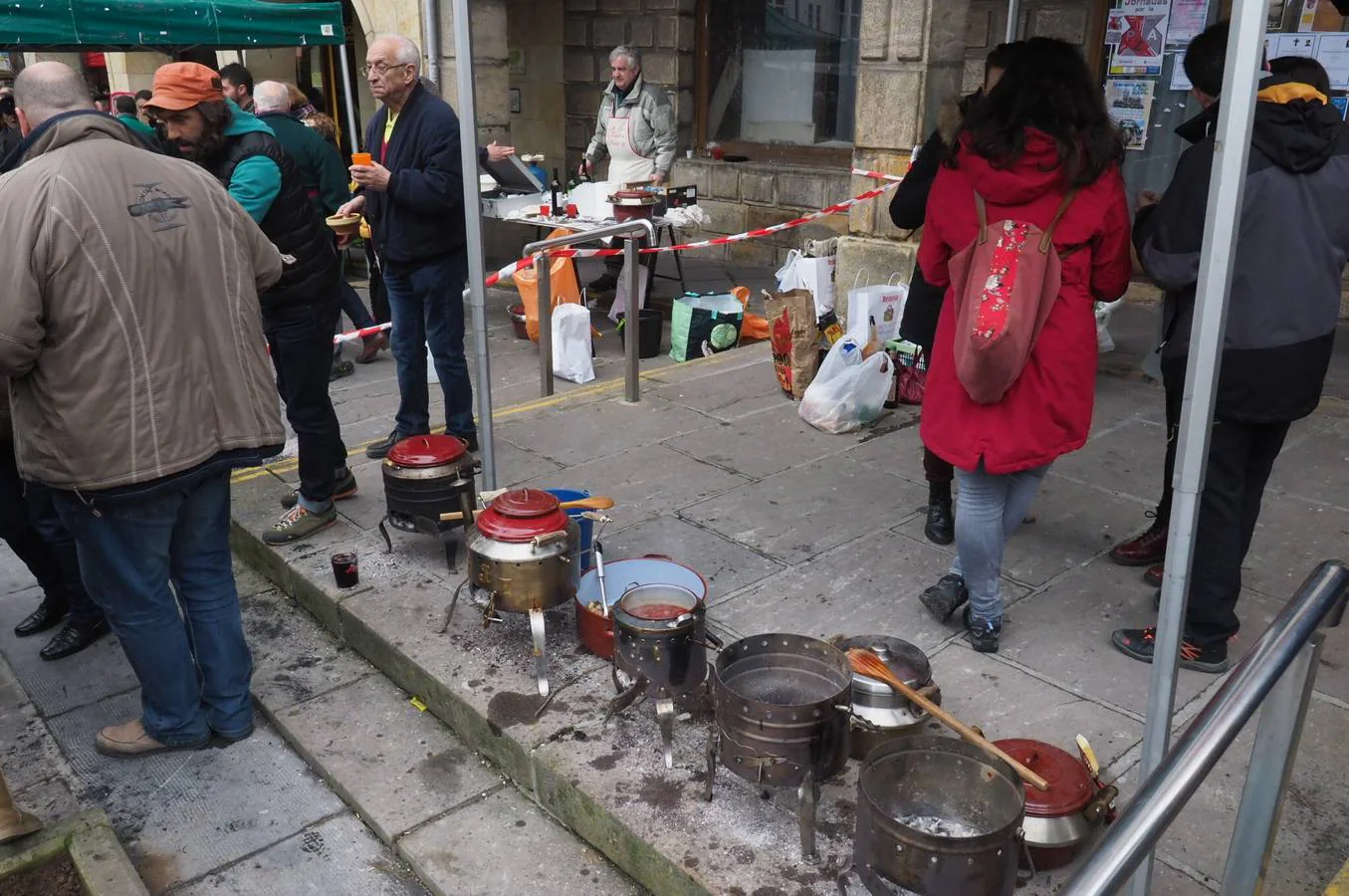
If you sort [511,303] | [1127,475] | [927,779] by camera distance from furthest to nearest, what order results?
1. [511,303]
2. [1127,475]
3. [927,779]

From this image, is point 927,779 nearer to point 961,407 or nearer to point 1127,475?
point 961,407

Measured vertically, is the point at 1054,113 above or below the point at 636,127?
above

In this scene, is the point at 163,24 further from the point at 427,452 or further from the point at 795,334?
the point at 427,452

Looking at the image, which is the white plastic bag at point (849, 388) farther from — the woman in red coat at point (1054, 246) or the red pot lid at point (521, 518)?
the red pot lid at point (521, 518)

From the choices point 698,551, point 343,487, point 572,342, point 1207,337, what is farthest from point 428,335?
point 1207,337

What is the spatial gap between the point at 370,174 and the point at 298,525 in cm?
148

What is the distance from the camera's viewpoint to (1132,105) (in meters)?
8.05

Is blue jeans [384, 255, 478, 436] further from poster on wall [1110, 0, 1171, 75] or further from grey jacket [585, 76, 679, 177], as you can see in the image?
poster on wall [1110, 0, 1171, 75]

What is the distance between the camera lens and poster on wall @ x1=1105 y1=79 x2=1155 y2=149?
7.96 metres

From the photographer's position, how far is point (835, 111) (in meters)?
10.8

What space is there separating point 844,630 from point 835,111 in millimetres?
8364

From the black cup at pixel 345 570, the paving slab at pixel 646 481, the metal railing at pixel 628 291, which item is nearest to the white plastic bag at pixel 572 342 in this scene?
the metal railing at pixel 628 291

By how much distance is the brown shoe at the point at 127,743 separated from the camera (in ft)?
10.9

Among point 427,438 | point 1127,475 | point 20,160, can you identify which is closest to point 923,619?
point 1127,475
